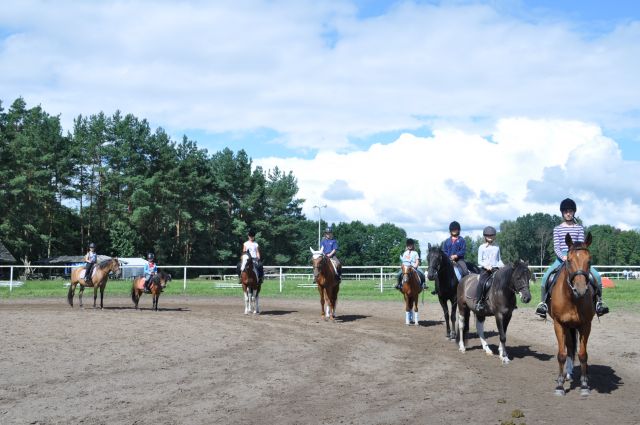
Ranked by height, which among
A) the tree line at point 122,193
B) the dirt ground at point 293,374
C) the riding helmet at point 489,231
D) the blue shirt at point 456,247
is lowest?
the dirt ground at point 293,374

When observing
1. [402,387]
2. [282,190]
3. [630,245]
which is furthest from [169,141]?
[630,245]

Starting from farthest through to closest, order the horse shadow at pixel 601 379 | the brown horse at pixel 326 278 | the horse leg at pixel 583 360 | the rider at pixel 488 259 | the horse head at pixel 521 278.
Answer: the brown horse at pixel 326 278 < the rider at pixel 488 259 < the horse head at pixel 521 278 < the horse shadow at pixel 601 379 < the horse leg at pixel 583 360

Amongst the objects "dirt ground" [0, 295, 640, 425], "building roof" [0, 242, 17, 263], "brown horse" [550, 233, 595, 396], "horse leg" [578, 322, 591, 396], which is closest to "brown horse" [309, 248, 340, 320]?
"dirt ground" [0, 295, 640, 425]

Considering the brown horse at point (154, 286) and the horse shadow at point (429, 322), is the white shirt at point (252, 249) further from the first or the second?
the horse shadow at point (429, 322)

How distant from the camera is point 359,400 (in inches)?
333

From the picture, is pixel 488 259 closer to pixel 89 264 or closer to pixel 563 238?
pixel 563 238

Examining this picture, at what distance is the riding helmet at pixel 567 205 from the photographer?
1026 centimetres

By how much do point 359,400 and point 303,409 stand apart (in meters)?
0.87

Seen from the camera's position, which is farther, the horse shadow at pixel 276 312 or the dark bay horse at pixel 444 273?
the horse shadow at pixel 276 312

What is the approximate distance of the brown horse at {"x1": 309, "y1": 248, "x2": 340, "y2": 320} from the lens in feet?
59.5

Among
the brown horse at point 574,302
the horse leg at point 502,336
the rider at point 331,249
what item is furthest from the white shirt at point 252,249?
the brown horse at point 574,302

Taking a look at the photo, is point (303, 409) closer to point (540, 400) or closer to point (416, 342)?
point (540, 400)

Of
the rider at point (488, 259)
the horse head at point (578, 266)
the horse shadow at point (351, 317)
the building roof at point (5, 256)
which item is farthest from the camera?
the building roof at point (5, 256)

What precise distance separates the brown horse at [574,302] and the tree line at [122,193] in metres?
54.4
